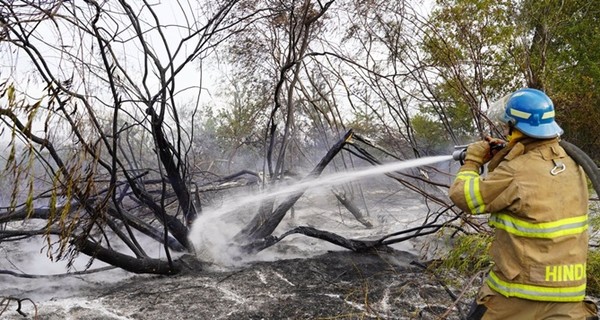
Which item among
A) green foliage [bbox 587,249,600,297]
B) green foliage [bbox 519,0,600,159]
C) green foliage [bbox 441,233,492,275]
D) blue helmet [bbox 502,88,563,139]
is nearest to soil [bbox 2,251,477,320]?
green foliage [bbox 441,233,492,275]

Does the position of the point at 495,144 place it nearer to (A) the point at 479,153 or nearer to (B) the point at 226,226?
(A) the point at 479,153

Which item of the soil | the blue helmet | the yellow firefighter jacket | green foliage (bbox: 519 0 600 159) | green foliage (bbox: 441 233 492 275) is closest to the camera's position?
the yellow firefighter jacket

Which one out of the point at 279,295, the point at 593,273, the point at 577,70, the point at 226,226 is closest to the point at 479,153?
the point at 279,295

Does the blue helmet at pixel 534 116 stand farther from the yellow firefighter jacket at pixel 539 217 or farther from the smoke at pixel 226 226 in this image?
the smoke at pixel 226 226

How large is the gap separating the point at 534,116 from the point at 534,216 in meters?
0.52

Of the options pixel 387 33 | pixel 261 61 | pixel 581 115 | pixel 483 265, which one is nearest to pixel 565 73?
pixel 581 115

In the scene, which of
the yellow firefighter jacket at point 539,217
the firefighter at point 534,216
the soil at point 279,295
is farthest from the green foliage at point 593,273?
the yellow firefighter jacket at point 539,217

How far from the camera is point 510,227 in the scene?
228 cm

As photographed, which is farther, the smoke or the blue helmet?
the smoke

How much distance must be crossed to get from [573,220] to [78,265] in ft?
16.2

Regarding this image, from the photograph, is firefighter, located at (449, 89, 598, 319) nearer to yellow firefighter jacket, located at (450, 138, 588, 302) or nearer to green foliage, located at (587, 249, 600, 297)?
yellow firefighter jacket, located at (450, 138, 588, 302)

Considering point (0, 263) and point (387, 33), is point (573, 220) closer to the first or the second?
point (387, 33)

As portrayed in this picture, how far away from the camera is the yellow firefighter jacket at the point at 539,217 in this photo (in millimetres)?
2184

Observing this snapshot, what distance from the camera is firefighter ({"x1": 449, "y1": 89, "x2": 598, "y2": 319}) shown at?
219 cm
